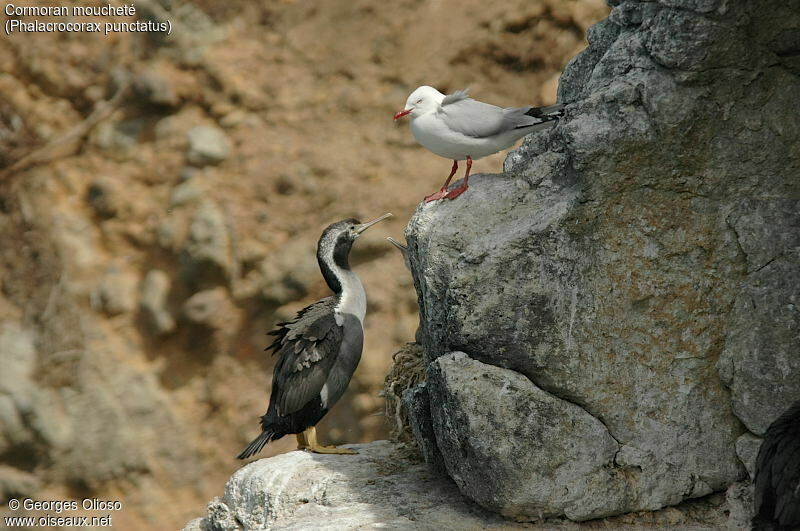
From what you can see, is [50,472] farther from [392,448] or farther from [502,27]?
[502,27]

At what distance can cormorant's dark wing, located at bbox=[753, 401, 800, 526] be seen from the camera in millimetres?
3924

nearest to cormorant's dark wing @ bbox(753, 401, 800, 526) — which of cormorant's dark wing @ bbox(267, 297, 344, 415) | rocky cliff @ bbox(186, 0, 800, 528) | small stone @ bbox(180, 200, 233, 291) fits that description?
Answer: rocky cliff @ bbox(186, 0, 800, 528)

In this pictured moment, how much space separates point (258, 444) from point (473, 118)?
269 cm

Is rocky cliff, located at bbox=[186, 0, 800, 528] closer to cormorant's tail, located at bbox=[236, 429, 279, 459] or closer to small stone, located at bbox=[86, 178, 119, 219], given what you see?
cormorant's tail, located at bbox=[236, 429, 279, 459]

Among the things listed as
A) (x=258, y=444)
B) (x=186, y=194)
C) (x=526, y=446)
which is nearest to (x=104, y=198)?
(x=186, y=194)

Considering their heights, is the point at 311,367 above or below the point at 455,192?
below

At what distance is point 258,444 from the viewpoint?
257 inches

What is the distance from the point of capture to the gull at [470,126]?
16.2 ft

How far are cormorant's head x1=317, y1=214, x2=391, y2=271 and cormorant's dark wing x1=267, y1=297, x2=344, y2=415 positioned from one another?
0.59 meters

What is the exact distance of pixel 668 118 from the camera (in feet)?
14.8

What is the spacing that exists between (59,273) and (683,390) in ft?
24.1

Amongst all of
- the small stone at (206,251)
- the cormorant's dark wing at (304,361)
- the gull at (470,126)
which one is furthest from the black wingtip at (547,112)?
the small stone at (206,251)

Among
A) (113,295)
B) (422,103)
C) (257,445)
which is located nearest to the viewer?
(422,103)

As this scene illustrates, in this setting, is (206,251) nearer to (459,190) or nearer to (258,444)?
(258,444)
